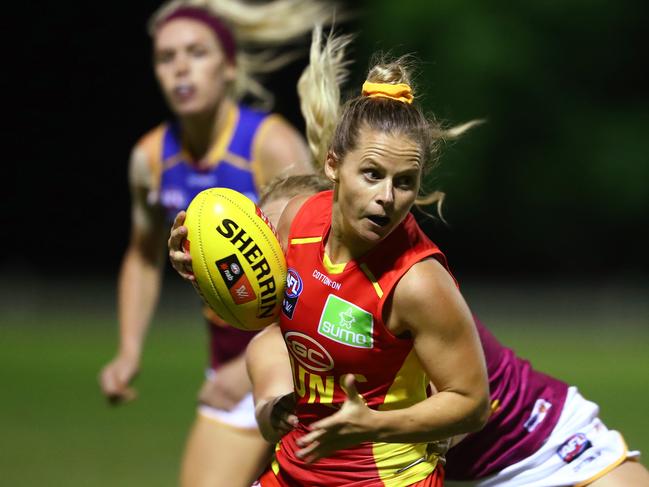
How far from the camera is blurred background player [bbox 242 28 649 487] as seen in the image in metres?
3.68

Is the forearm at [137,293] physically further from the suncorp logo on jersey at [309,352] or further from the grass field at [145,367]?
the suncorp logo on jersey at [309,352]

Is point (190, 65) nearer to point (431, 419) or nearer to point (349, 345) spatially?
point (349, 345)

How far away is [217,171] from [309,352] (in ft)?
6.88

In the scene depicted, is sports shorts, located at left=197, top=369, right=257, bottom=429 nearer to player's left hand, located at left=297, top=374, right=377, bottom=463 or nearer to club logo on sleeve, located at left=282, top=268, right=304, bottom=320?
club logo on sleeve, located at left=282, top=268, right=304, bottom=320

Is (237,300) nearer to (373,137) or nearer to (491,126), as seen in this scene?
(373,137)

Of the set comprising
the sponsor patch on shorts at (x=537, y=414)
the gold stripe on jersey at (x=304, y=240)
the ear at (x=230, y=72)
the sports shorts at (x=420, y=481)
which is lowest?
the sports shorts at (x=420, y=481)

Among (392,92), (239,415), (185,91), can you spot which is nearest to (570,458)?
(392,92)

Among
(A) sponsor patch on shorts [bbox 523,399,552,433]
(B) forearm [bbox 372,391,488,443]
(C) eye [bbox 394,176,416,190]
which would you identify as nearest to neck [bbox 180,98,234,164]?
(A) sponsor patch on shorts [bbox 523,399,552,433]

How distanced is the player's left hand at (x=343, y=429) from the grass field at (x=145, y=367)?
4.19m

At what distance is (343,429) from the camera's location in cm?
294

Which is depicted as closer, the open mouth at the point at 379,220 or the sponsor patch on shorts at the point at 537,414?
the open mouth at the point at 379,220

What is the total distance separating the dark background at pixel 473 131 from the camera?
59.4 feet

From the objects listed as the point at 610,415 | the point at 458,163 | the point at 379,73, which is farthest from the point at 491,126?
the point at 379,73

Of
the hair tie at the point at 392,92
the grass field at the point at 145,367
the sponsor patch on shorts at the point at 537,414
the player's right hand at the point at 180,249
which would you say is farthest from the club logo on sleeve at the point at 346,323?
the grass field at the point at 145,367
